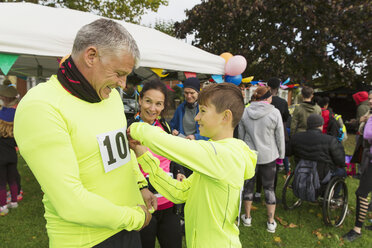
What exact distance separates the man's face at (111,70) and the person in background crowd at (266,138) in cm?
274

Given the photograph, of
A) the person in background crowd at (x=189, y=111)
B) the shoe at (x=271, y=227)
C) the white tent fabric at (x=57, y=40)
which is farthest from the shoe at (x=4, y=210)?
the shoe at (x=271, y=227)

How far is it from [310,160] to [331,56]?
9091 millimetres

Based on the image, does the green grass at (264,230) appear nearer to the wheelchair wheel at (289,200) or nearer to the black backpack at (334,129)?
the wheelchair wheel at (289,200)

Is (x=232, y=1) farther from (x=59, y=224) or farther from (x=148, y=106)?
(x=59, y=224)

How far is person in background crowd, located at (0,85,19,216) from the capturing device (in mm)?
3723

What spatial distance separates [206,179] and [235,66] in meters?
3.58

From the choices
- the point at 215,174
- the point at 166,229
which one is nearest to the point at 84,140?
the point at 215,174

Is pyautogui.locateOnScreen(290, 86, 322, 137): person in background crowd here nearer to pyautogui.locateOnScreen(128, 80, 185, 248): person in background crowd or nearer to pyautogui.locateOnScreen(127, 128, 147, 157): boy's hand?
pyautogui.locateOnScreen(128, 80, 185, 248): person in background crowd

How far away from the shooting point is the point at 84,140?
40.3 inches

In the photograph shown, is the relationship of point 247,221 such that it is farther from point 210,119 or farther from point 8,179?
point 8,179

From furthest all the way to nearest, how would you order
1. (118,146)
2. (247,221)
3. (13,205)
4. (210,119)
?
1. (13,205)
2. (247,221)
3. (210,119)
4. (118,146)

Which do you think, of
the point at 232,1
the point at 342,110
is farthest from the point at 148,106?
the point at 342,110

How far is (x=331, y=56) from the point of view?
10.6 m

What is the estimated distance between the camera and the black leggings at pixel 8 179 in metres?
3.83
